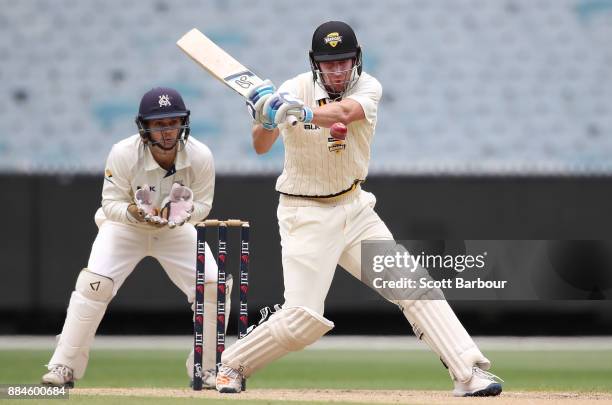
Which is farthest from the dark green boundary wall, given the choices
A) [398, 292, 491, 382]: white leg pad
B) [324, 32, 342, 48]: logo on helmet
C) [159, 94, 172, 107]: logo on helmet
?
[324, 32, 342, 48]: logo on helmet

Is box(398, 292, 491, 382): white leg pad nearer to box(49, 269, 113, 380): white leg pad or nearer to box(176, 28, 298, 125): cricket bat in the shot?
box(176, 28, 298, 125): cricket bat

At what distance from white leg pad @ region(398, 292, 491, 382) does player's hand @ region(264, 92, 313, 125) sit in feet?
3.24

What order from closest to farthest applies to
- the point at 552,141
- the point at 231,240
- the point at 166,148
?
1. the point at 166,148
2. the point at 231,240
3. the point at 552,141

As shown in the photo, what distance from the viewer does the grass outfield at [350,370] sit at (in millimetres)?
7012

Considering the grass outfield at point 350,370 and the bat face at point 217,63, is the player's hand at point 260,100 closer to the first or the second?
the bat face at point 217,63

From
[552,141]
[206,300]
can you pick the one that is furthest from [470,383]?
[552,141]

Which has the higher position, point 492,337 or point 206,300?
point 206,300

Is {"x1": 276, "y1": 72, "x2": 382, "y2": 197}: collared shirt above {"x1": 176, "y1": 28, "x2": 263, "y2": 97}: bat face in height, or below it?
below

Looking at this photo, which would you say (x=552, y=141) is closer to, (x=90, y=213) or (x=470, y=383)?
(x=90, y=213)

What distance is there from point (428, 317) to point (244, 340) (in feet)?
2.70

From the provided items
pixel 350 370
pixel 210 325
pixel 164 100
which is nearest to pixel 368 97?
pixel 164 100

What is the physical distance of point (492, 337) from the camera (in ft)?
34.4

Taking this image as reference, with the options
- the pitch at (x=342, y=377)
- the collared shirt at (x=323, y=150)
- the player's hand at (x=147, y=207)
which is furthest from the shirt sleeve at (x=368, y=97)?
the pitch at (x=342, y=377)

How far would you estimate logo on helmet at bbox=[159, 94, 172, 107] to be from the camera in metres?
5.75
